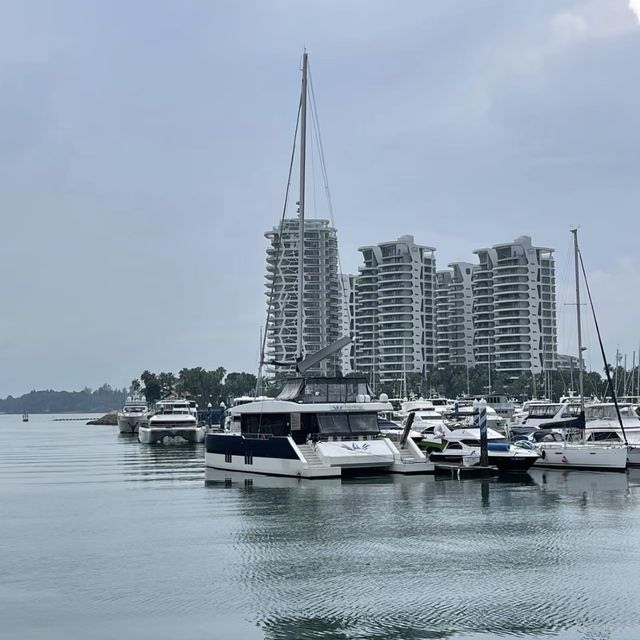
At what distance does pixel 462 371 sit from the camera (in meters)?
186

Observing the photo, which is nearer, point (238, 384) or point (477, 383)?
point (477, 383)

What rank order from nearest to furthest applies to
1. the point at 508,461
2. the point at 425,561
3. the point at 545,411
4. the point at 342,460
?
the point at 425,561 → the point at 342,460 → the point at 508,461 → the point at 545,411

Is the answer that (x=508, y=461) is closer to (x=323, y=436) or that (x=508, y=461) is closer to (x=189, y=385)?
(x=323, y=436)

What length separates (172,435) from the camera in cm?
7512

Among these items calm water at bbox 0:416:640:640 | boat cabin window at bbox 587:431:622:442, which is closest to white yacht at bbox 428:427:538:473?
boat cabin window at bbox 587:431:622:442

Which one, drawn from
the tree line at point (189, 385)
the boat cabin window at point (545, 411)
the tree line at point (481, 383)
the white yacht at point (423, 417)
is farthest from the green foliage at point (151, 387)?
the boat cabin window at point (545, 411)

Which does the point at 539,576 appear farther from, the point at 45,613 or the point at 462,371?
the point at 462,371

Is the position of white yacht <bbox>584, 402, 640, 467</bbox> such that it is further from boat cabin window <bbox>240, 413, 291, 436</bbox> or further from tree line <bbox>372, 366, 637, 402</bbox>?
tree line <bbox>372, 366, 637, 402</bbox>

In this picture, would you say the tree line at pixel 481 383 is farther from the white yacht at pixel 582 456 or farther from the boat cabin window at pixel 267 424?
the boat cabin window at pixel 267 424

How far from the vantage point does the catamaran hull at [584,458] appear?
4009 centimetres

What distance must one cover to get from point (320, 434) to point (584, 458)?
13103mm

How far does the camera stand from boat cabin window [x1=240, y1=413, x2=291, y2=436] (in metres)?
38.2

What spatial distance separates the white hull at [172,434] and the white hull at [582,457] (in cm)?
3927

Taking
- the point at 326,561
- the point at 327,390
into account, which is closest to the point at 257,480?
the point at 327,390
